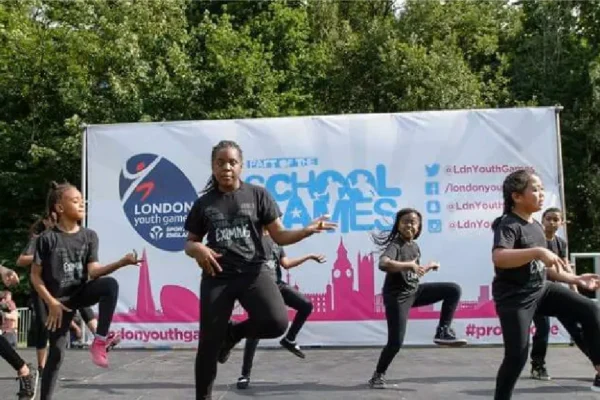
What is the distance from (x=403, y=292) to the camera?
783 centimetres

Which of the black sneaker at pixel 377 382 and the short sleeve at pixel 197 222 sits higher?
the short sleeve at pixel 197 222

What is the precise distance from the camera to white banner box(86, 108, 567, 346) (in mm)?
11719

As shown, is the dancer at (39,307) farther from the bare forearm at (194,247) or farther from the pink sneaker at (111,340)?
the bare forearm at (194,247)

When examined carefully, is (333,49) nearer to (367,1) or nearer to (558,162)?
(367,1)

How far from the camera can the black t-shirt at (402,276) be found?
7.77 metres

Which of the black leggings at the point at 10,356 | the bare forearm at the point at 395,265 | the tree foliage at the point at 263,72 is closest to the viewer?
the black leggings at the point at 10,356

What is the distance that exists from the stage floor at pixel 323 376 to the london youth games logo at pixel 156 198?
71.3 inches

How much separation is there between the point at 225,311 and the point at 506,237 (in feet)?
6.07

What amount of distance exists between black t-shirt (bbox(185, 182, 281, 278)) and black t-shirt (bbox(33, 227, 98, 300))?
116 cm

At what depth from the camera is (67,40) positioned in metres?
25.3

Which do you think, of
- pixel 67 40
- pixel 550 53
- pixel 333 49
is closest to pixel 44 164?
pixel 67 40

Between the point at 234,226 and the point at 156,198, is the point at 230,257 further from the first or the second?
the point at 156,198

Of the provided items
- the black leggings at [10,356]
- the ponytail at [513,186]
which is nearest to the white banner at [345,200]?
the black leggings at [10,356]

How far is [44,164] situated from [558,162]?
17176 mm
